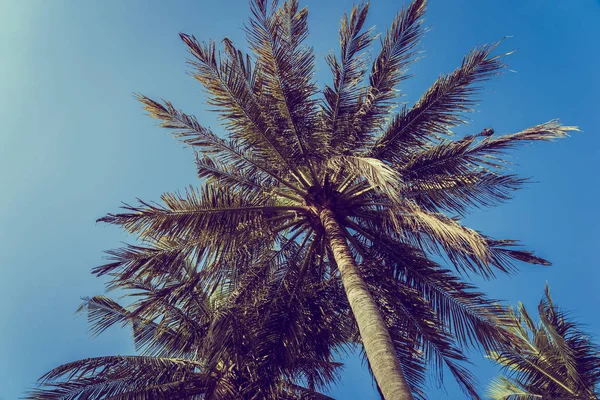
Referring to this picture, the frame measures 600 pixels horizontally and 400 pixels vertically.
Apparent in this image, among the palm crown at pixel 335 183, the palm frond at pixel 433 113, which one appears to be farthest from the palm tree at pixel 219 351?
the palm frond at pixel 433 113

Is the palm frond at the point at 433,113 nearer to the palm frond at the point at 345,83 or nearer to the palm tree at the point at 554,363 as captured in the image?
the palm frond at the point at 345,83

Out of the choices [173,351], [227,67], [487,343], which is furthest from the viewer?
[173,351]

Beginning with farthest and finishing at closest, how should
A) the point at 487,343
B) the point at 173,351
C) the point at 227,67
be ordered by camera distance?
the point at 173,351
the point at 227,67
the point at 487,343

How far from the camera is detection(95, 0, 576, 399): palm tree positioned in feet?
26.3

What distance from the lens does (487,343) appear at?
7762 millimetres

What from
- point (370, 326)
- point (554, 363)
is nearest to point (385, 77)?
point (370, 326)

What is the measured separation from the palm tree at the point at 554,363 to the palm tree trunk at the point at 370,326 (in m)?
5.25

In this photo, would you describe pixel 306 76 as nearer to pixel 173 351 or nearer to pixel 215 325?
pixel 215 325

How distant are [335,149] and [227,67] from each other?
251cm

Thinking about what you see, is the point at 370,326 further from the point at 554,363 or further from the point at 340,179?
the point at 554,363

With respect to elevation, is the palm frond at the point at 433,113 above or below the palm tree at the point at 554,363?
above

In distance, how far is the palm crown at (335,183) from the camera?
803 cm

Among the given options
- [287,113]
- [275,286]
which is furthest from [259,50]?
[275,286]

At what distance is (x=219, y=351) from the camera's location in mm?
7961
